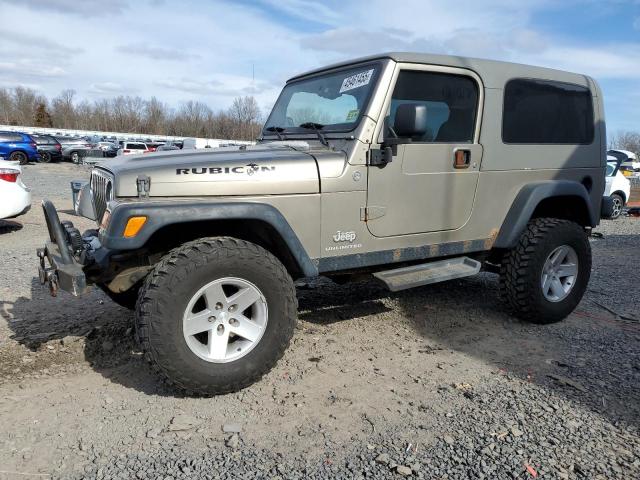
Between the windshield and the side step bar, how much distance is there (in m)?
1.13

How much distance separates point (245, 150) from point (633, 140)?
64.3 meters

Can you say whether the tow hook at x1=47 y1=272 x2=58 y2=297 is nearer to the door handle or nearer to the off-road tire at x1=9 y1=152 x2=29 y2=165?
the door handle

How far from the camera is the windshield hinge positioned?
3.04 metres

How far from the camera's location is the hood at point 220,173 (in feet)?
10.1

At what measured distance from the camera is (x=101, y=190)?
3520 mm

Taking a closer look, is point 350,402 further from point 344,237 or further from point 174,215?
point 174,215

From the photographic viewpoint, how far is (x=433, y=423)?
292 centimetres

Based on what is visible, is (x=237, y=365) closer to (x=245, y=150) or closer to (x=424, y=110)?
(x=245, y=150)

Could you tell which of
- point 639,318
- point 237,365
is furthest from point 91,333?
point 639,318

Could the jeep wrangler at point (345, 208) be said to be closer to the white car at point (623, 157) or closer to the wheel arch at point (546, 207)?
the wheel arch at point (546, 207)

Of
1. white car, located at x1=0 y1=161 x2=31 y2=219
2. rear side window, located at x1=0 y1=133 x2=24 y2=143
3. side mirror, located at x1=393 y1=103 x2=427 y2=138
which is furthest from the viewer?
rear side window, located at x1=0 y1=133 x2=24 y2=143

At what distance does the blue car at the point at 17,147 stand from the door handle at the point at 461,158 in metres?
28.4

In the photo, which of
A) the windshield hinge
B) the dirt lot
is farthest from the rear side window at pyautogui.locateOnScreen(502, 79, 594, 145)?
the windshield hinge

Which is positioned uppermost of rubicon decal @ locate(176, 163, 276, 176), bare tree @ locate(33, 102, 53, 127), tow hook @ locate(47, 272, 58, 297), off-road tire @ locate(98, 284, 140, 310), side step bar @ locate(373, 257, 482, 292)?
bare tree @ locate(33, 102, 53, 127)
